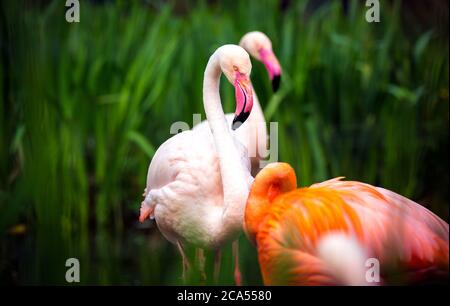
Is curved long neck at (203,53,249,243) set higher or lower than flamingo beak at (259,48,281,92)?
lower

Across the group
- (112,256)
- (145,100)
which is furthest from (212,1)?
(112,256)

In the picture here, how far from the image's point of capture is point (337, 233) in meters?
1.84

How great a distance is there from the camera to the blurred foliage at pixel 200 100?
263cm

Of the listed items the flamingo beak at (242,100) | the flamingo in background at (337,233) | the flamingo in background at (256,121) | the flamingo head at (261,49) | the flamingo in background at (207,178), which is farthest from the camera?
the flamingo head at (261,49)

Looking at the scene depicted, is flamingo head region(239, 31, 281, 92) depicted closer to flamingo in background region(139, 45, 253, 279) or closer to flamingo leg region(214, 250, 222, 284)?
flamingo in background region(139, 45, 253, 279)

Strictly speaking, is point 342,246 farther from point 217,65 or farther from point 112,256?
point 112,256

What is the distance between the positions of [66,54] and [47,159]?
47.4 inches

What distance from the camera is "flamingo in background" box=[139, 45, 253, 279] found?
206cm

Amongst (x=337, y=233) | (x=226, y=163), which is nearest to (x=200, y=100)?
(x=226, y=163)

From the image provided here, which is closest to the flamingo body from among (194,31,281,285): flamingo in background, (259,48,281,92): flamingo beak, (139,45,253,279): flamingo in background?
(139,45,253,279): flamingo in background

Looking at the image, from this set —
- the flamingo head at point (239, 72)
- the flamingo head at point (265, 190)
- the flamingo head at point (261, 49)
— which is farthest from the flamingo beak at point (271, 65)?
the flamingo head at point (265, 190)

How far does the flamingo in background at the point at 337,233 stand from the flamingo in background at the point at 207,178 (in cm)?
15

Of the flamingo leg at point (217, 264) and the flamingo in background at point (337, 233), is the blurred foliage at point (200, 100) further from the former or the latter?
the flamingo in background at point (337, 233)

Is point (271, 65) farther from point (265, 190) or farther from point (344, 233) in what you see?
point (344, 233)
